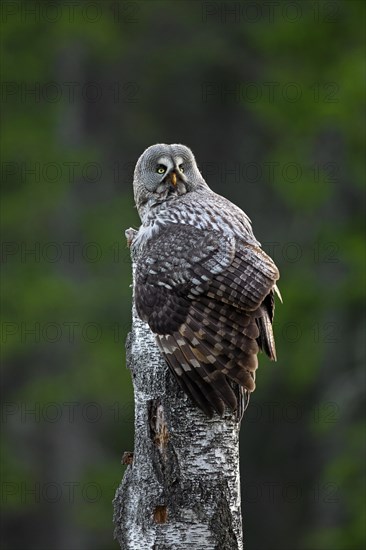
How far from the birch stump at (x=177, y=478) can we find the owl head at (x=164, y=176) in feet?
6.26

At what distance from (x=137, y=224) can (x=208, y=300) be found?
1082cm

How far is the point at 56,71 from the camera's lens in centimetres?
1689

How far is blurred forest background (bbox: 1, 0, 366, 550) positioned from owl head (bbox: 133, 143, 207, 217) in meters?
5.89

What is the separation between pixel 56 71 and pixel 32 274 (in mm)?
3258

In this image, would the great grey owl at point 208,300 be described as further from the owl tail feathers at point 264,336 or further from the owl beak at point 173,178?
the owl beak at point 173,178

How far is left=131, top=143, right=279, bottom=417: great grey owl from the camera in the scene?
18.9 ft

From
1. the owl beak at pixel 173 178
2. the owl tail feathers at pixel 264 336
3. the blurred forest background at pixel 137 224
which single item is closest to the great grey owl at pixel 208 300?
the owl tail feathers at pixel 264 336

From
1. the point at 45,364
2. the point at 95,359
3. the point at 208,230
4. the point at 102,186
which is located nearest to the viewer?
the point at 208,230

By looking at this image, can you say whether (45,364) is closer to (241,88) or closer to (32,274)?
(32,274)

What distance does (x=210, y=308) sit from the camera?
6.00 m

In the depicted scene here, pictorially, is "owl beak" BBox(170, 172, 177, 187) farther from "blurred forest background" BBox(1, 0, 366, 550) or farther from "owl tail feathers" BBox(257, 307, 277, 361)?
"blurred forest background" BBox(1, 0, 366, 550)

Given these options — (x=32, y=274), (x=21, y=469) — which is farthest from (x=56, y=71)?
(x=21, y=469)

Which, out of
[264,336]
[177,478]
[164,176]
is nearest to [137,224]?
[164,176]

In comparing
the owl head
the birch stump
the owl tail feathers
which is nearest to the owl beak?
the owl head
